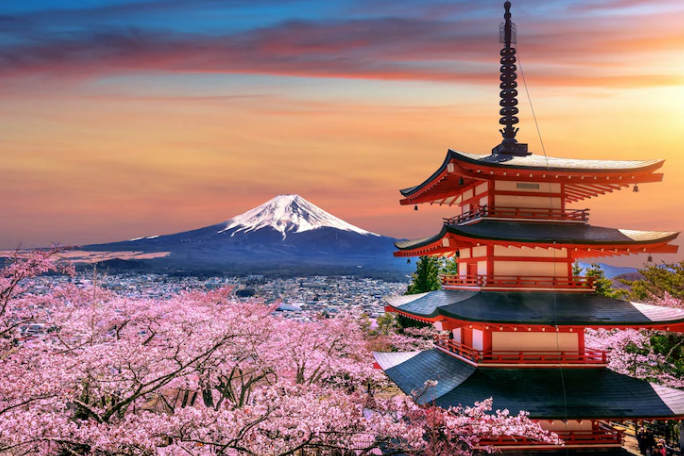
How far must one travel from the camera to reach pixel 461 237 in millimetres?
12469

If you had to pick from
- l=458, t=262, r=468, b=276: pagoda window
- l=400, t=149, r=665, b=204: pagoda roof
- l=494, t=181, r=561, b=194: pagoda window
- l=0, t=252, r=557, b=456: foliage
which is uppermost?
l=400, t=149, r=665, b=204: pagoda roof

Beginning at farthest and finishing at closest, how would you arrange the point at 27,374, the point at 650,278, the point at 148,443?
the point at 650,278 < the point at 27,374 < the point at 148,443

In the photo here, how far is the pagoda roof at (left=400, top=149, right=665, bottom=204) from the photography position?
12.9 metres

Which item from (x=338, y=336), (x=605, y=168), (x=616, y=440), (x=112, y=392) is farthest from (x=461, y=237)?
(x=338, y=336)

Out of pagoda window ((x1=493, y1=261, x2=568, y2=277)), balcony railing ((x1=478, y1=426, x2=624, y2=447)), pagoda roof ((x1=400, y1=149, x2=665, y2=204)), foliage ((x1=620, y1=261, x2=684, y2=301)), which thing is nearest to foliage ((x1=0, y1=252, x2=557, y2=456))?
balcony railing ((x1=478, y1=426, x2=624, y2=447))

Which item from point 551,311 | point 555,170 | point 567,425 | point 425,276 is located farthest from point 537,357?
point 425,276

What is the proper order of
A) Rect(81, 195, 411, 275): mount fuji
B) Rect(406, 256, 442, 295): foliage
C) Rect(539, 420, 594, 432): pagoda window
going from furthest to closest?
Rect(81, 195, 411, 275): mount fuji < Rect(406, 256, 442, 295): foliage < Rect(539, 420, 594, 432): pagoda window

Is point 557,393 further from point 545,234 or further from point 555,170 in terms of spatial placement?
point 555,170

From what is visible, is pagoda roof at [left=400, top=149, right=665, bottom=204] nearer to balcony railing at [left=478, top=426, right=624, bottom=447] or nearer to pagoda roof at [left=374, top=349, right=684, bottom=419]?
pagoda roof at [left=374, top=349, right=684, bottom=419]

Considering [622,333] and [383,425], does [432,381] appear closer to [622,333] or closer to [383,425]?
[383,425]

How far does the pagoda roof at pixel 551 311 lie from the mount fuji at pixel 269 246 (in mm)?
122094

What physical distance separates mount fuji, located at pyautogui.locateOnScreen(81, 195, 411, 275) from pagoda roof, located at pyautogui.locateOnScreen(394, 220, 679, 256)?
4802 inches

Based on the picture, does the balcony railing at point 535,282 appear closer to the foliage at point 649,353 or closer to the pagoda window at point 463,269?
the pagoda window at point 463,269

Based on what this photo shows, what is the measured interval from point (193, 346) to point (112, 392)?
12.8 ft
